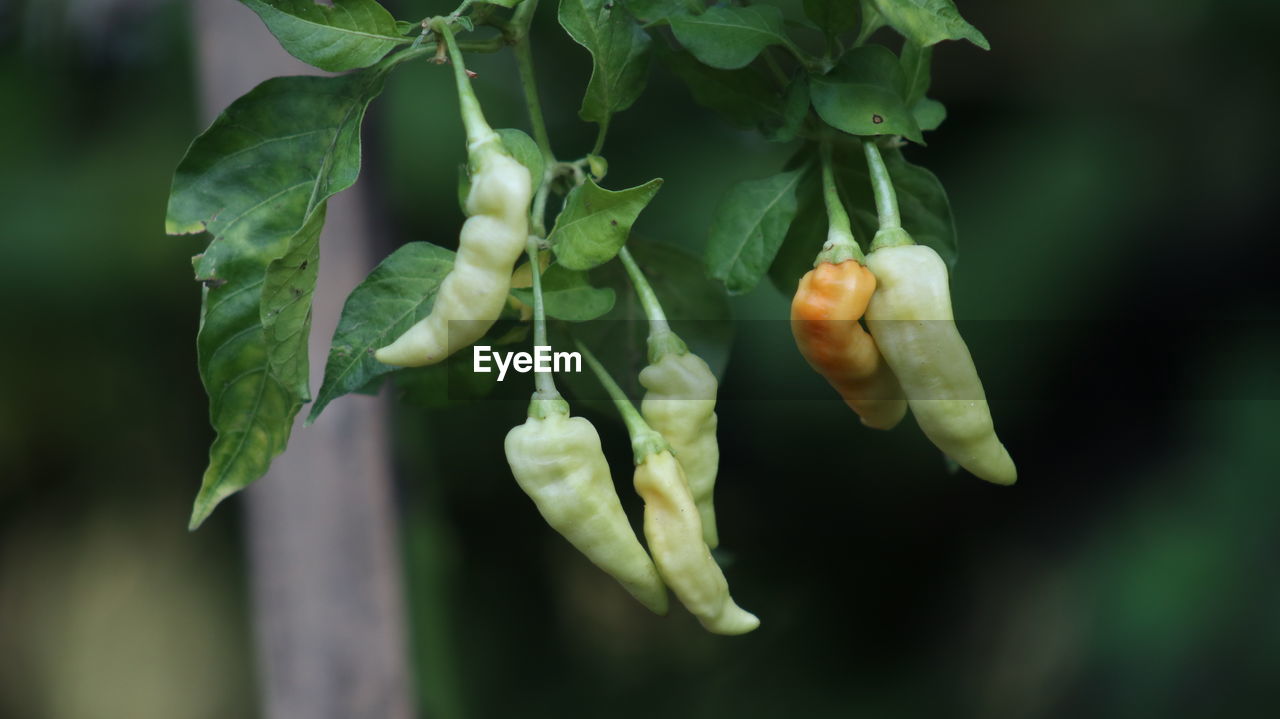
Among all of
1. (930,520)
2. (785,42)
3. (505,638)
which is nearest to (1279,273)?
(930,520)

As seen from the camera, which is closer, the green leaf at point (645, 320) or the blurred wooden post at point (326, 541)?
the green leaf at point (645, 320)

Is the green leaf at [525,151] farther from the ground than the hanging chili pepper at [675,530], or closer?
farther from the ground

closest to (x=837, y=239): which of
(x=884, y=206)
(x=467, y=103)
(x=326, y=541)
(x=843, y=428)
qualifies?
(x=884, y=206)

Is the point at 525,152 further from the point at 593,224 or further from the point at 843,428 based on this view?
the point at 843,428

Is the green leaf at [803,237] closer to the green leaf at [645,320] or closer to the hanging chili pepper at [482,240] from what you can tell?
the green leaf at [645,320]

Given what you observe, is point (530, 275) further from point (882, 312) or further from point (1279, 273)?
point (1279, 273)

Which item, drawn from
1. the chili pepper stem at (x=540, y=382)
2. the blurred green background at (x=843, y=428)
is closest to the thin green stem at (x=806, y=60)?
the chili pepper stem at (x=540, y=382)
